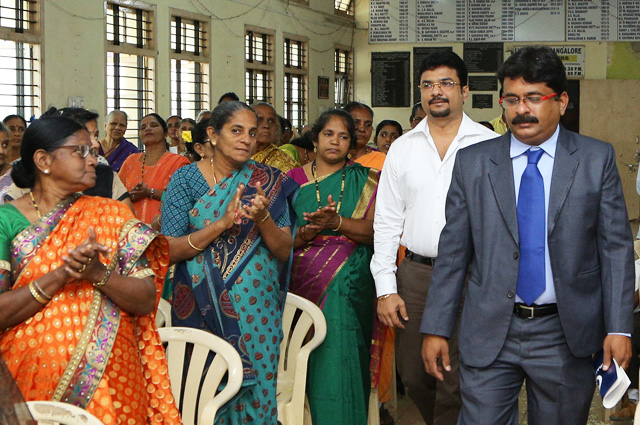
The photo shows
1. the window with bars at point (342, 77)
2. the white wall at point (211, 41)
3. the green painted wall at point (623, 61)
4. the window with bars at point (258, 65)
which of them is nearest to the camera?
the white wall at point (211, 41)

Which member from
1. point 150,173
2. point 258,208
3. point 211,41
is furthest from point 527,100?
point 211,41

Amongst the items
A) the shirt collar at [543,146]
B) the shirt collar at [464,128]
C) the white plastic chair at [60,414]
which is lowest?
the white plastic chair at [60,414]

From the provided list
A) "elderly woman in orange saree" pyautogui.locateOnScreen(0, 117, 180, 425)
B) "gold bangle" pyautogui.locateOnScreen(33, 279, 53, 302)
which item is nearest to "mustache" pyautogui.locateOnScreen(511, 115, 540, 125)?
"elderly woman in orange saree" pyautogui.locateOnScreen(0, 117, 180, 425)

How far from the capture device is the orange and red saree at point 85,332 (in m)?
2.17

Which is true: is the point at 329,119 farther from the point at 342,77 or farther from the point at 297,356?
the point at 342,77

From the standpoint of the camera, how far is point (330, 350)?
3623 mm

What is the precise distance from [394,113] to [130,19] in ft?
19.4

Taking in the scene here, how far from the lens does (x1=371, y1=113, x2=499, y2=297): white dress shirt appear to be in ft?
10.2

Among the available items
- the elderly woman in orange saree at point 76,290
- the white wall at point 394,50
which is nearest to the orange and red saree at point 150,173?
the elderly woman in orange saree at point 76,290

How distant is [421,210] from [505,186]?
74 cm

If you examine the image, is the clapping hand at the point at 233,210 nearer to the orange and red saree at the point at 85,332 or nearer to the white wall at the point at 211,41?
the orange and red saree at the point at 85,332

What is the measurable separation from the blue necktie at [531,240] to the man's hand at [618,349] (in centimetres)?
23

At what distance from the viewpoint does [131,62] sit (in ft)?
29.0

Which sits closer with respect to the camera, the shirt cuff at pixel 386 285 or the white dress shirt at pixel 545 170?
the white dress shirt at pixel 545 170
